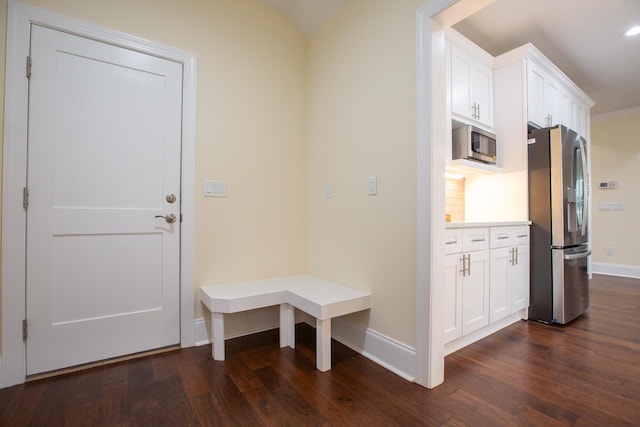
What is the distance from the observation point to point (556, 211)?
2598 millimetres

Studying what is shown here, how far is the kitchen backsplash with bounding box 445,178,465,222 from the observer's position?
307cm

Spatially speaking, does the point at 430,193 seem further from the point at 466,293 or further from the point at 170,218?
the point at 170,218

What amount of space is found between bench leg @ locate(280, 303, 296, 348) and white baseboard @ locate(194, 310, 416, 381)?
337 mm

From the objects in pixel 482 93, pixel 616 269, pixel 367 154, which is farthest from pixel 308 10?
pixel 616 269

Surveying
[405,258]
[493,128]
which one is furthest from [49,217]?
[493,128]

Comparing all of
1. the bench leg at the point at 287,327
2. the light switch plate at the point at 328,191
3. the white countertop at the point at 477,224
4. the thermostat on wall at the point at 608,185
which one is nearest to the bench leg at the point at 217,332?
the bench leg at the point at 287,327

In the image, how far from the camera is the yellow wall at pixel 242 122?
212cm

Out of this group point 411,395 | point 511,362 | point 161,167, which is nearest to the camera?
point 411,395

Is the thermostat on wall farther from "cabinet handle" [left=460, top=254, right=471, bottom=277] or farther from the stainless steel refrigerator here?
"cabinet handle" [left=460, top=254, right=471, bottom=277]

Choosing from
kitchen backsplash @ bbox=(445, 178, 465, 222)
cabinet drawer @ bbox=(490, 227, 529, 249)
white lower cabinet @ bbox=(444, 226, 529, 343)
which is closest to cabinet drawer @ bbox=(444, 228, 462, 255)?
white lower cabinet @ bbox=(444, 226, 529, 343)

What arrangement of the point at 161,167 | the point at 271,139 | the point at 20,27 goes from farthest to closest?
the point at 271,139 → the point at 161,167 → the point at 20,27

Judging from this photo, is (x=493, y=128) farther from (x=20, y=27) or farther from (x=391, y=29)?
(x=20, y=27)

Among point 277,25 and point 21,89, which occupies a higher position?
point 277,25

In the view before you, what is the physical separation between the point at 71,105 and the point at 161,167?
58cm
